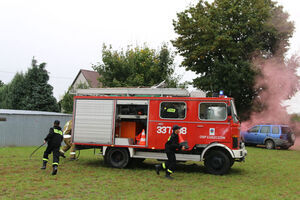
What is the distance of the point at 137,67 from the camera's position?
28.4 metres

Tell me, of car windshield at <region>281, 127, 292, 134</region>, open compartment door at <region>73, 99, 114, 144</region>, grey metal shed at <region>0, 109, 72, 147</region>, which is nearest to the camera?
open compartment door at <region>73, 99, 114, 144</region>

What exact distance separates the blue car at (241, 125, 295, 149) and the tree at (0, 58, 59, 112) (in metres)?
23.2

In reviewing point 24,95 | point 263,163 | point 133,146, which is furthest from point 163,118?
point 24,95

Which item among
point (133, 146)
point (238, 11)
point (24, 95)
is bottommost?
point (133, 146)

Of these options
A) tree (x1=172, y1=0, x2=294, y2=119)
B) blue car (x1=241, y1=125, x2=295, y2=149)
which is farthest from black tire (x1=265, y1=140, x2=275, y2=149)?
tree (x1=172, y1=0, x2=294, y2=119)

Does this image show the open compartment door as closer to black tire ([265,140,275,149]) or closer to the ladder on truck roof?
the ladder on truck roof

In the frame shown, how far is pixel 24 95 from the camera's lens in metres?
37.7

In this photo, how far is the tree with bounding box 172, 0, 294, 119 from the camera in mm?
25906

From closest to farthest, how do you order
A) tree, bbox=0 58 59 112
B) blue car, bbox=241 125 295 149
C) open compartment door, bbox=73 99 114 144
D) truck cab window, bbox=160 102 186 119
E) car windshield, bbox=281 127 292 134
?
truck cab window, bbox=160 102 186 119
open compartment door, bbox=73 99 114 144
blue car, bbox=241 125 295 149
car windshield, bbox=281 127 292 134
tree, bbox=0 58 59 112

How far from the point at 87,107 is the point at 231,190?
20.6 feet

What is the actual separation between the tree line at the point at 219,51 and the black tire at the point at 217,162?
15502mm

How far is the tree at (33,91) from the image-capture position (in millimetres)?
36250

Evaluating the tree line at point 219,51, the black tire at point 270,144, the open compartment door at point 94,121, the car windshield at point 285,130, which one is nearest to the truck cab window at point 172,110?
the open compartment door at point 94,121

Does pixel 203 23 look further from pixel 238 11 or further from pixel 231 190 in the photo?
pixel 231 190
